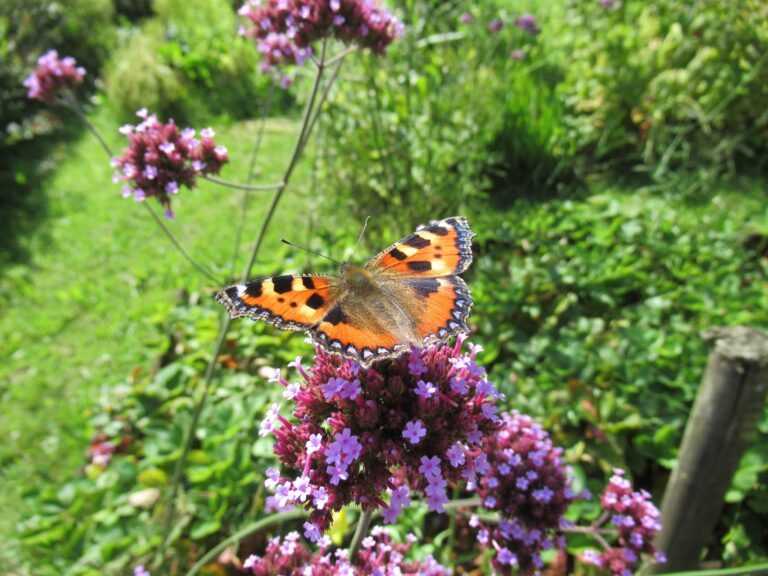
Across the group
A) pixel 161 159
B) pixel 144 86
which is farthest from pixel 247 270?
pixel 144 86

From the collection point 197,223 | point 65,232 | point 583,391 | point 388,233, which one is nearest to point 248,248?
point 197,223

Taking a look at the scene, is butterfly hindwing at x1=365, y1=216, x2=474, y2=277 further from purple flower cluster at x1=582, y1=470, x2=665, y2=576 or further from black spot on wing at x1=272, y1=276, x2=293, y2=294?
purple flower cluster at x1=582, y1=470, x2=665, y2=576

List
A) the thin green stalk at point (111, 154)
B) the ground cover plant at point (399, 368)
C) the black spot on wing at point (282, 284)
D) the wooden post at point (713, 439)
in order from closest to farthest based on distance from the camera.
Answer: the ground cover plant at point (399, 368), the black spot on wing at point (282, 284), the wooden post at point (713, 439), the thin green stalk at point (111, 154)

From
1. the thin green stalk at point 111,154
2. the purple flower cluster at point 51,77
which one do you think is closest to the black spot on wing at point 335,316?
the thin green stalk at point 111,154

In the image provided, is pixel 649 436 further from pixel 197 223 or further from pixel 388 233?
pixel 197 223

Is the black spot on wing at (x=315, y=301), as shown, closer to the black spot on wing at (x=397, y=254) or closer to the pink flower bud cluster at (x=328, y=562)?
the black spot on wing at (x=397, y=254)

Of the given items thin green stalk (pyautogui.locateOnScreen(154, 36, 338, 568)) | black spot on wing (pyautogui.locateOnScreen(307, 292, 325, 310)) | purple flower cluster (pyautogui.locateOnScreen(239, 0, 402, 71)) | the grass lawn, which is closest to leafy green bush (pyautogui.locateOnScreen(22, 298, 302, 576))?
thin green stalk (pyautogui.locateOnScreen(154, 36, 338, 568))
